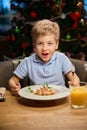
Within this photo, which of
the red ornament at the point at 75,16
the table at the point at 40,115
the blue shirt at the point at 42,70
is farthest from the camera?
the red ornament at the point at 75,16

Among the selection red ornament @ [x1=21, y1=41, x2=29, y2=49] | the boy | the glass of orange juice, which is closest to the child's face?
the boy

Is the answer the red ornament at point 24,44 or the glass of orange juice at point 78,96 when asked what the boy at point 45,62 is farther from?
the red ornament at point 24,44

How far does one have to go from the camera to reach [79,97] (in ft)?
4.49

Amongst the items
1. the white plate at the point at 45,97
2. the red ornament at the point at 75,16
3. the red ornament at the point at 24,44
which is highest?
the red ornament at the point at 75,16

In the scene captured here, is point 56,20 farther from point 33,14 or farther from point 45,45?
point 45,45

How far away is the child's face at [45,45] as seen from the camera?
70.4 inches

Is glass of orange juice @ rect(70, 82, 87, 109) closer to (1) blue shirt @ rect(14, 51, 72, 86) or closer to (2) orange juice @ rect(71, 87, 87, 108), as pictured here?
(2) orange juice @ rect(71, 87, 87, 108)

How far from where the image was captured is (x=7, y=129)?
3.71ft

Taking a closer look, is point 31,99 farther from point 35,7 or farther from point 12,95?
point 35,7

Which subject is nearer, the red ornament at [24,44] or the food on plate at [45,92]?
the food on plate at [45,92]

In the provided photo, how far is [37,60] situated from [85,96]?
631 millimetres

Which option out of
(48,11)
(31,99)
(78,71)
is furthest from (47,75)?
(48,11)

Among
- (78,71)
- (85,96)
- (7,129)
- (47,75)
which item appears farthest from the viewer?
(78,71)

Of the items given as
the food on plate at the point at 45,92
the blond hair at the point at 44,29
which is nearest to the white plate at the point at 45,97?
the food on plate at the point at 45,92
